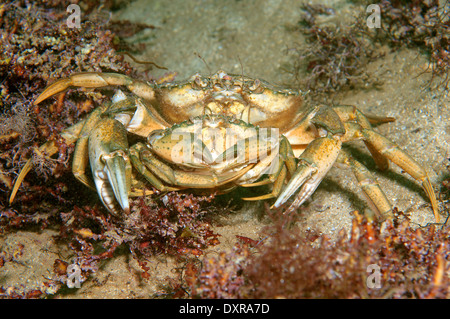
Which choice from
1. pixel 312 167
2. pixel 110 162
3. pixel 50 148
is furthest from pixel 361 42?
pixel 50 148

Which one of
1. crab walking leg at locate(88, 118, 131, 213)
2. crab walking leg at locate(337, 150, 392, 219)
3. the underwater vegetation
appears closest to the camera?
crab walking leg at locate(88, 118, 131, 213)

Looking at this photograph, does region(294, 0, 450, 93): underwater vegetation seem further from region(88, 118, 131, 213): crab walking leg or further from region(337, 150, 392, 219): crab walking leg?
region(88, 118, 131, 213): crab walking leg

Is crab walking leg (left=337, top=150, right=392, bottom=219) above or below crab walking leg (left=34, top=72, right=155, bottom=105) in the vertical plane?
below

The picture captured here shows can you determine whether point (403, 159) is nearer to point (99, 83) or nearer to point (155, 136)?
point (155, 136)

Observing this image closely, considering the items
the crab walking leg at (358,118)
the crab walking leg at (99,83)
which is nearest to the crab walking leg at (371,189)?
the crab walking leg at (358,118)

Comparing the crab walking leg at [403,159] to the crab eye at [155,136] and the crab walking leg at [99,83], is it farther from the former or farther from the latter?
the crab walking leg at [99,83]

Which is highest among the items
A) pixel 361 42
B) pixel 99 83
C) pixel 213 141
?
pixel 361 42

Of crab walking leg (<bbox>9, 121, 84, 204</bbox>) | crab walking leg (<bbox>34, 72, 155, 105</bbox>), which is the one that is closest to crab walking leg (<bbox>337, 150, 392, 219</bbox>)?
crab walking leg (<bbox>34, 72, 155, 105</bbox>)
